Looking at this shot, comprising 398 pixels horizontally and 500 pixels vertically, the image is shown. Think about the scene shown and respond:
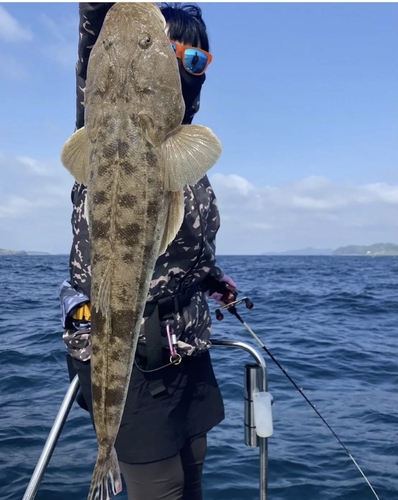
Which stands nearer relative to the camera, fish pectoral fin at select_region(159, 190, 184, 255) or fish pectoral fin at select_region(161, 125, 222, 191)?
fish pectoral fin at select_region(161, 125, 222, 191)

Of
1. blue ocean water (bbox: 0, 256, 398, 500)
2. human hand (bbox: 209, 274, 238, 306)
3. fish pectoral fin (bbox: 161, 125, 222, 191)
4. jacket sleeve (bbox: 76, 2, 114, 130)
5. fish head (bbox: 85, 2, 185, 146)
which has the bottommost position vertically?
blue ocean water (bbox: 0, 256, 398, 500)

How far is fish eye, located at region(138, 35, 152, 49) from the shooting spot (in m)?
2.05

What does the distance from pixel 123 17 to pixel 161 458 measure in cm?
237

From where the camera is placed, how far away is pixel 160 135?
6.72ft

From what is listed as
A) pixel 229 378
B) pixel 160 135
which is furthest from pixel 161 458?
pixel 229 378

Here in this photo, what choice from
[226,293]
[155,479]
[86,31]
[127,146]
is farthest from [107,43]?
[155,479]

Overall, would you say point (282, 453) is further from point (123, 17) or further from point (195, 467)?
point (123, 17)

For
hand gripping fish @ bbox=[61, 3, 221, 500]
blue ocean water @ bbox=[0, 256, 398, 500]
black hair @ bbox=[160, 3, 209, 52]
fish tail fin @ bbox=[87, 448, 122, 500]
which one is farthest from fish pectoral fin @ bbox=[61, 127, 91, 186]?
blue ocean water @ bbox=[0, 256, 398, 500]

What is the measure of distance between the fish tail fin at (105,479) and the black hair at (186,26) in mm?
2376

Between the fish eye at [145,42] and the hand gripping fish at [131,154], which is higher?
the fish eye at [145,42]

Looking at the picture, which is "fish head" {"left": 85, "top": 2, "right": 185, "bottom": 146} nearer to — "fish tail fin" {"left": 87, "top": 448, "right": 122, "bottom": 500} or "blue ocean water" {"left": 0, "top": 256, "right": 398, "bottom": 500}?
"fish tail fin" {"left": 87, "top": 448, "right": 122, "bottom": 500}

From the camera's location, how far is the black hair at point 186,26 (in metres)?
2.90

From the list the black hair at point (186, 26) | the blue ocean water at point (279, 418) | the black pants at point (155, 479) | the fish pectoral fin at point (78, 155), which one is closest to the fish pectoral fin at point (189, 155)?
the fish pectoral fin at point (78, 155)

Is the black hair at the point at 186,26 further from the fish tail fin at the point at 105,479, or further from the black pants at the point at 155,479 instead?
the black pants at the point at 155,479
